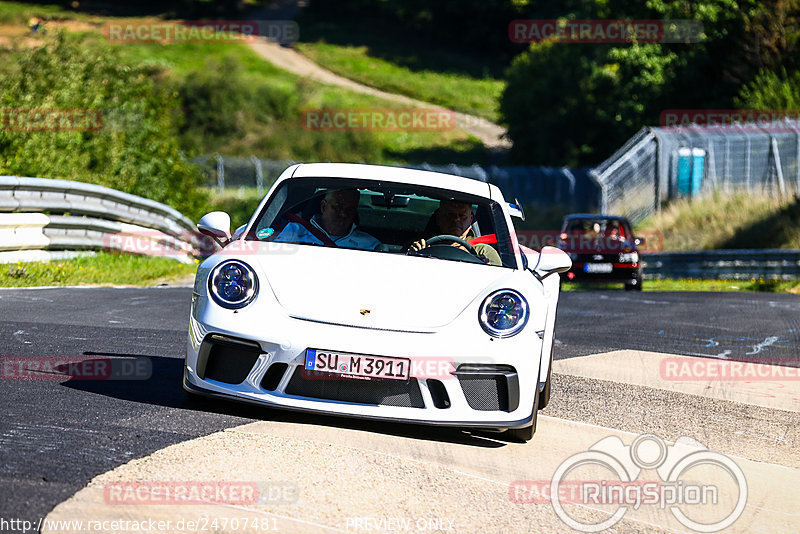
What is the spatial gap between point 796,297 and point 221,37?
79.7 m

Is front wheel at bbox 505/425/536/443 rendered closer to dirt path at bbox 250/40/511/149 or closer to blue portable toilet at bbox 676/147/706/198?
blue portable toilet at bbox 676/147/706/198

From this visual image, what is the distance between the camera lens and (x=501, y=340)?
5762mm

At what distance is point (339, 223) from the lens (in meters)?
6.85

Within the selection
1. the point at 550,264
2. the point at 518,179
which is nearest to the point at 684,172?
the point at 518,179

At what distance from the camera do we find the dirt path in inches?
3000

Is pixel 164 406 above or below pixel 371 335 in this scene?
below

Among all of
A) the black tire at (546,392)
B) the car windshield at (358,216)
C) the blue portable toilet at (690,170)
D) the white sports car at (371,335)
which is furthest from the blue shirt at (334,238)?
the blue portable toilet at (690,170)

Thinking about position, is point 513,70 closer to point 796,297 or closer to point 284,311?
point 796,297

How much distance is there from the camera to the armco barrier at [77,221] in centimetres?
1366

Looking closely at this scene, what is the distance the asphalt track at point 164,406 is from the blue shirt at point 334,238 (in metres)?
1.02

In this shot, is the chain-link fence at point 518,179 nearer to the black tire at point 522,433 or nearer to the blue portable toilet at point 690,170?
the blue portable toilet at point 690,170

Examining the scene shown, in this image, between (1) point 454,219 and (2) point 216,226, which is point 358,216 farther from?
(2) point 216,226

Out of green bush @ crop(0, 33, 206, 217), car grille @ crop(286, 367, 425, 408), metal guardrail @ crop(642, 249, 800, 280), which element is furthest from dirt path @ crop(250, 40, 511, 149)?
car grille @ crop(286, 367, 425, 408)

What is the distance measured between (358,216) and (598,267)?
14910 mm
